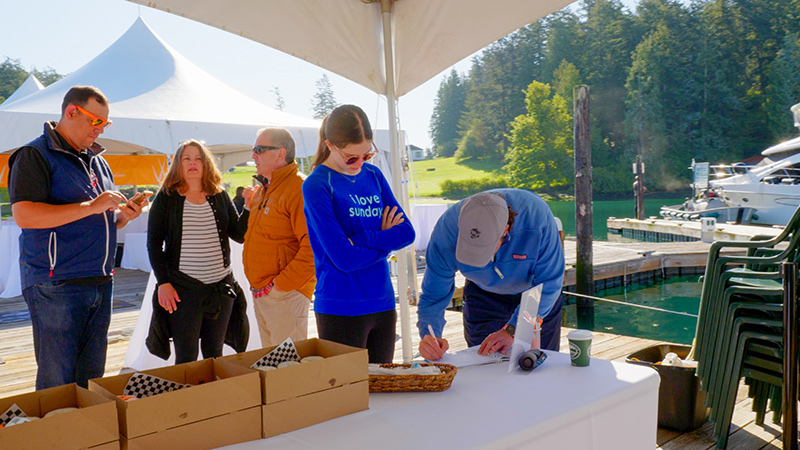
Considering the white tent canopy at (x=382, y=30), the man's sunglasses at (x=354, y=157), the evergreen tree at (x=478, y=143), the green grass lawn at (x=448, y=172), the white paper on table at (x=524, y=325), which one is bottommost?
the white paper on table at (x=524, y=325)

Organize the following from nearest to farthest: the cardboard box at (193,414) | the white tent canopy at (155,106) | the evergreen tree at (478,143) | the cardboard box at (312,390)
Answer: the cardboard box at (193,414)
the cardboard box at (312,390)
the white tent canopy at (155,106)
the evergreen tree at (478,143)

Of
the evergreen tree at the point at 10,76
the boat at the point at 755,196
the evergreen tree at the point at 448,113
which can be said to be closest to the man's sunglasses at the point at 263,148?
the boat at the point at 755,196

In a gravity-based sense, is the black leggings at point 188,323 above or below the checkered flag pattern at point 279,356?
below

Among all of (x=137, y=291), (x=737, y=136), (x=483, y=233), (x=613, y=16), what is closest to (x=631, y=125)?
(x=737, y=136)

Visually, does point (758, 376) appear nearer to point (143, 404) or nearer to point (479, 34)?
point (479, 34)

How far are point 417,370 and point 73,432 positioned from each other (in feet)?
2.69

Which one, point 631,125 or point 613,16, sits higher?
point 613,16

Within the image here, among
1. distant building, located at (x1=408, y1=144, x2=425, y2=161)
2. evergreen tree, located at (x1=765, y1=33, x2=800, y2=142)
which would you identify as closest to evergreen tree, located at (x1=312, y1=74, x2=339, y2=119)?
distant building, located at (x1=408, y1=144, x2=425, y2=161)

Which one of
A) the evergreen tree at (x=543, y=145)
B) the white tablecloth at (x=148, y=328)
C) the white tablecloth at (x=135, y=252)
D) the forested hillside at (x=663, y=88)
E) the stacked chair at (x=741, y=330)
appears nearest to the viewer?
the stacked chair at (x=741, y=330)

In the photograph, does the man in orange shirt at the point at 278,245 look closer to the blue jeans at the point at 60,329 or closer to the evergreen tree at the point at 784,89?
the blue jeans at the point at 60,329

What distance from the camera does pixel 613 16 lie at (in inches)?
2168

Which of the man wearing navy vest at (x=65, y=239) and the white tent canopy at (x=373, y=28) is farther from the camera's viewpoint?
the white tent canopy at (x=373, y=28)

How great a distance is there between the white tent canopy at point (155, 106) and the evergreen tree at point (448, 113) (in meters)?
69.6

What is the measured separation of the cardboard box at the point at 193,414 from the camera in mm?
1034
